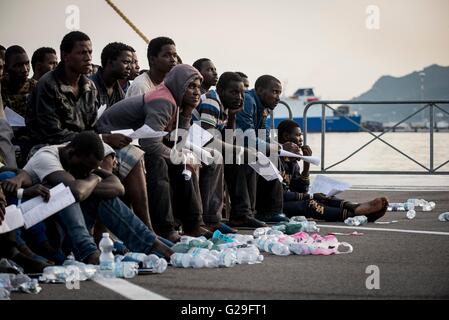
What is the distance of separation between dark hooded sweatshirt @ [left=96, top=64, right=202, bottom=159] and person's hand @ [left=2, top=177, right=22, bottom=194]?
65.5 inches

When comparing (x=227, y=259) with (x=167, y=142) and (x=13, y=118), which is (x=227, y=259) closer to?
(x=167, y=142)

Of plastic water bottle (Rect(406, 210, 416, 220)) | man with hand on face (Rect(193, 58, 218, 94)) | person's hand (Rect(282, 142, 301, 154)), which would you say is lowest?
plastic water bottle (Rect(406, 210, 416, 220))

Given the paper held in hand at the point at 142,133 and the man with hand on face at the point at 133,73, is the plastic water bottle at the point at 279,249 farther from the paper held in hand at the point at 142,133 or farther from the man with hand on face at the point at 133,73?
the man with hand on face at the point at 133,73

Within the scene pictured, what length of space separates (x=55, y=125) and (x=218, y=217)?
1928mm

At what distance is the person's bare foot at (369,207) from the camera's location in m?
10.2

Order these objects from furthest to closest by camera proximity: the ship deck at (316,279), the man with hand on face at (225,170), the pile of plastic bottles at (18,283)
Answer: the man with hand on face at (225,170), the pile of plastic bottles at (18,283), the ship deck at (316,279)

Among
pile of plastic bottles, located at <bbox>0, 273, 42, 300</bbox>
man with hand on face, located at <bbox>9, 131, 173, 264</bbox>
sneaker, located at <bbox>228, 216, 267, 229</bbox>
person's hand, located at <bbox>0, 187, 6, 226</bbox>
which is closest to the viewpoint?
pile of plastic bottles, located at <bbox>0, 273, 42, 300</bbox>

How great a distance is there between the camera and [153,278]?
6.66m

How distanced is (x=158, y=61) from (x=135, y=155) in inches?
68.2

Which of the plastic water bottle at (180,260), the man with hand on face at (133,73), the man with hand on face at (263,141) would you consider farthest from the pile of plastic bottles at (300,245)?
the man with hand on face at (133,73)

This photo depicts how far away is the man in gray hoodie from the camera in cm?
838

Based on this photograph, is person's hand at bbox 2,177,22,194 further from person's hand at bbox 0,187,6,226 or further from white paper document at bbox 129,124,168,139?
white paper document at bbox 129,124,168,139

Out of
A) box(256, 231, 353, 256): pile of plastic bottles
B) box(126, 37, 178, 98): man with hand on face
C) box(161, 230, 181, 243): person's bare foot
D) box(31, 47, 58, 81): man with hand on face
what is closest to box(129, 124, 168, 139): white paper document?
box(161, 230, 181, 243): person's bare foot
